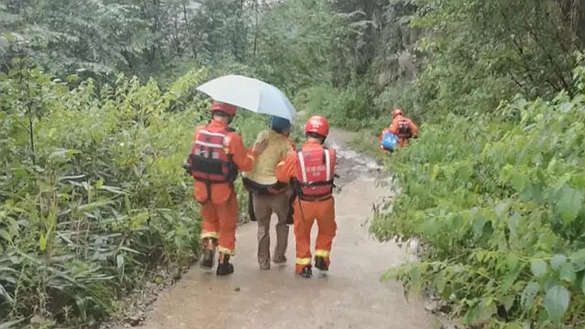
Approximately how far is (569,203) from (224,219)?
3.91 meters

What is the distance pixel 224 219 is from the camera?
5.67 m

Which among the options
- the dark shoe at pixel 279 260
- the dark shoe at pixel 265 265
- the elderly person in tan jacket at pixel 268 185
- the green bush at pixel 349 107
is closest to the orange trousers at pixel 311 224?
the elderly person in tan jacket at pixel 268 185

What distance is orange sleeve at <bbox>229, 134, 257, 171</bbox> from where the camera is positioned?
535 cm

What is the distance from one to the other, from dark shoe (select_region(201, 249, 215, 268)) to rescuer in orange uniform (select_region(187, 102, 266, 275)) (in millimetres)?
114

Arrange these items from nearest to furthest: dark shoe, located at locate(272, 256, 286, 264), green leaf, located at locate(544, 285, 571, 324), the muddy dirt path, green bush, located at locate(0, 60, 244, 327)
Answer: green leaf, located at locate(544, 285, 571, 324) < green bush, located at locate(0, 60, 244, 327) < the muddy dirt path < dark shoe, located at locate(272, 256, 286, 264)

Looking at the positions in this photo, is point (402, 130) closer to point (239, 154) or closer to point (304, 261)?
point (304, 261)

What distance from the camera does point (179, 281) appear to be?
5.45 metres

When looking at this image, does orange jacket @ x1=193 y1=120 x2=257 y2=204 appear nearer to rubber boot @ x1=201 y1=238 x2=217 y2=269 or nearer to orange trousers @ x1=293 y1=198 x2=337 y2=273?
rubber boot @ x1=201 y1=238 x2=217 y2=269

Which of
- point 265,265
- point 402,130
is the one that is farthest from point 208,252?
point 402,130

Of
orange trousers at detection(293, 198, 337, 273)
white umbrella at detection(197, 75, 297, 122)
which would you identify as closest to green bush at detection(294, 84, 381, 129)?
orange trousers at detection(293, 198, 337, 273)

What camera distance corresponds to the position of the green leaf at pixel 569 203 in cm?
213

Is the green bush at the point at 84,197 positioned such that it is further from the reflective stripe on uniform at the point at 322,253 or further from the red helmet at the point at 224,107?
the reflective stripe on uniform at the point at 322,253

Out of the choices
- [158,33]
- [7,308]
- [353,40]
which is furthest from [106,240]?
[353,40]

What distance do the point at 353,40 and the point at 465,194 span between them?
70.1 feet
